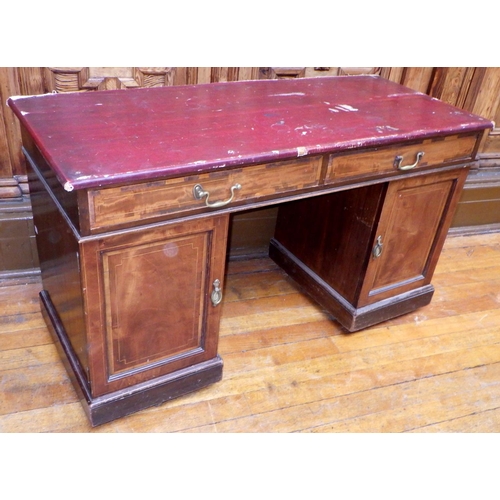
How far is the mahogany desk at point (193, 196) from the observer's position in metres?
1.45

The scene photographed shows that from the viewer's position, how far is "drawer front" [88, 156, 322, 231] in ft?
4.54

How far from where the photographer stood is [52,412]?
1.81 m

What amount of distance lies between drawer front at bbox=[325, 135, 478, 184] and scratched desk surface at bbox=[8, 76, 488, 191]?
55 millimetres

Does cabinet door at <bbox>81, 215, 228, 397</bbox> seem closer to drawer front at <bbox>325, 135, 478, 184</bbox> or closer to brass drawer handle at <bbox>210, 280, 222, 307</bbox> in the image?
brass drawer handle at <bbox>210, 280, 222, 307</bbox>

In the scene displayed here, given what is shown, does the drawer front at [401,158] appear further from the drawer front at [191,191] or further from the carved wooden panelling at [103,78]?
the carved wooden panelling at [103,78]

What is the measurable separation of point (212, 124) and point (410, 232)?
95cm

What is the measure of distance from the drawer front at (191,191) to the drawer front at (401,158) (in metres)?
0.10

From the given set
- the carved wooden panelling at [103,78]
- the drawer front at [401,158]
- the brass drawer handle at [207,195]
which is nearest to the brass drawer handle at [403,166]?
the drawer front at [401,158]

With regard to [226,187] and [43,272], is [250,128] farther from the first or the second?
[43,272]

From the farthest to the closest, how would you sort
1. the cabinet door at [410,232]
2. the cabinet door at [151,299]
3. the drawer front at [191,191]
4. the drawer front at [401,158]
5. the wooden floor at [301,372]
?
1. the cabinet door at [410,232]
2. the wooden floor at [301,372]
3. the drawer front at [401,158]
4. the cabinet door at [151,299]
5. the drawer front at [191,191]

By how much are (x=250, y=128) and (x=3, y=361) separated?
1.23m

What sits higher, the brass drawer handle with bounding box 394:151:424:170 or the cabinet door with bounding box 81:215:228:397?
the brass drawer handle with bounding box 394:151:424:170

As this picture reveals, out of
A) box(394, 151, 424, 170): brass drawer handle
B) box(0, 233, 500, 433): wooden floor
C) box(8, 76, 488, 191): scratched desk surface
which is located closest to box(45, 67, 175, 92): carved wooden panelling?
box(8, 76, 488, 191): scratched desk surface

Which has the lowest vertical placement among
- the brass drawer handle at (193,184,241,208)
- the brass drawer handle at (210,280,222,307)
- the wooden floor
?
the wooden floor
